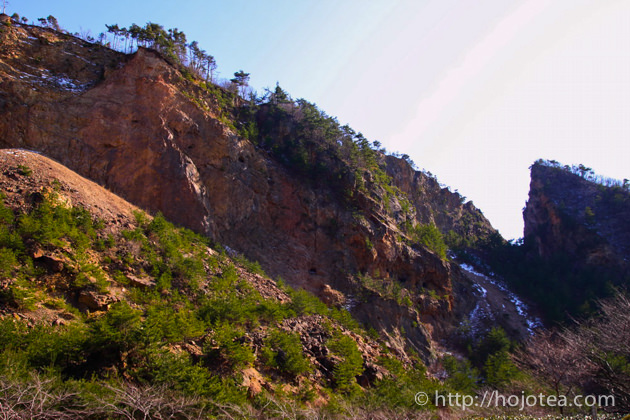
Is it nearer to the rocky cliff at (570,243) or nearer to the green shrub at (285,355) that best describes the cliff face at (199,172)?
the green shrub at (285,355)

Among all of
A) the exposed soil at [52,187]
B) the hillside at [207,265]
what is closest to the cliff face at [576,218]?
the hillside at [207,265]

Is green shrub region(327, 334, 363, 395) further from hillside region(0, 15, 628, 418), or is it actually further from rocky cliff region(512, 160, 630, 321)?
rocky cliff region(512, 160, 630, 321)

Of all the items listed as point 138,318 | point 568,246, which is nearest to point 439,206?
point 568,246

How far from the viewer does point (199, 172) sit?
79.4ft

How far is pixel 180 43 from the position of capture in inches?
1377

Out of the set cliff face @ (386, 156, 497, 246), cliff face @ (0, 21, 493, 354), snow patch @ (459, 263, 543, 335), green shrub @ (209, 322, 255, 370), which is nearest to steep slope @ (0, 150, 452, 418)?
green shrub @ (209, 322, 255, 370)

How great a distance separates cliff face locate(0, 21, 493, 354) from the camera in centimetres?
2098

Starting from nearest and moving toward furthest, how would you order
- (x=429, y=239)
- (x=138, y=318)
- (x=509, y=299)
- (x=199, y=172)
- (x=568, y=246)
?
(x=138, y=318) → (x=199, y=172) → (x=429, y=239) → (x=509, y=299) → (x=568, y=246)

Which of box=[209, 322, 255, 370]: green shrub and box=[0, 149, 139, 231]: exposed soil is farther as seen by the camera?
box=[0, 149, 139, 231]: exposed soil

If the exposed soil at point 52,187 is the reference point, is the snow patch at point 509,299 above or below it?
below

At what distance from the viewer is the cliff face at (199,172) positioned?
68.8 ft

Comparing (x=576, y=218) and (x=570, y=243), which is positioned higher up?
(x=576, y=218)

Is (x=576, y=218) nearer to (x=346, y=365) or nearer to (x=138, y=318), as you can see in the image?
(x=346, y=365)

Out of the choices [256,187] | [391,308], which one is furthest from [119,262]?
[391,308]
